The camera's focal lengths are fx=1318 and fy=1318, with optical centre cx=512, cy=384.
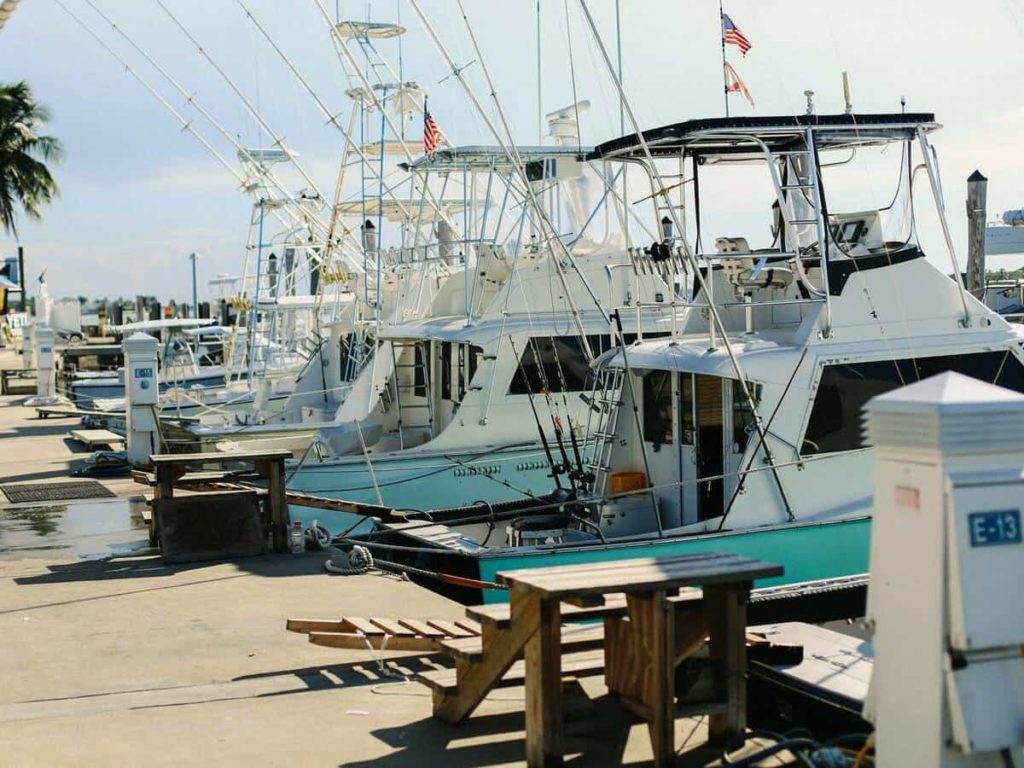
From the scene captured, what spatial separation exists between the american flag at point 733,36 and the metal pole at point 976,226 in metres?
10.5

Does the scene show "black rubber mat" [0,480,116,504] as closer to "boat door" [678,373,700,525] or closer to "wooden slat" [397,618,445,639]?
"boat door" [678,373,700,525]

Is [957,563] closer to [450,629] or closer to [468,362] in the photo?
[450,629]

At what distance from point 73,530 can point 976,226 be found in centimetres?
1752

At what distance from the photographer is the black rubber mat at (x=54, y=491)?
52.6ft

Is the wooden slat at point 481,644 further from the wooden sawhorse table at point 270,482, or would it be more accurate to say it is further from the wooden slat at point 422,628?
the wooden sawhorse table at point 270,482

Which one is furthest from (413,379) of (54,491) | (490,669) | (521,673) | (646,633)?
(646,633)

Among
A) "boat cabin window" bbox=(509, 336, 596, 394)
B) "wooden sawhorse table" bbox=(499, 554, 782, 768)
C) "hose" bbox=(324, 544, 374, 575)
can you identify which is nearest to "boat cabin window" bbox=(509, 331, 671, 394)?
"boat cabin window" bbox=(509, 336, 596, 394)

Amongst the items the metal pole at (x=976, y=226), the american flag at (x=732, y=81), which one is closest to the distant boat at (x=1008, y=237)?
the metal pole at (x=976, y=226)

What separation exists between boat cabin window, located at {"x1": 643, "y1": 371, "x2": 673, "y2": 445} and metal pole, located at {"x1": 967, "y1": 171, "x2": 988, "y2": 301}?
1328cm

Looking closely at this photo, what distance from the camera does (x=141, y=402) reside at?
18.5 m

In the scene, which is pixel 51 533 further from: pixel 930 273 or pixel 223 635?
pixel 930 273

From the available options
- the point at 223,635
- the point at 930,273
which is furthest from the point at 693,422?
the point at 223,635

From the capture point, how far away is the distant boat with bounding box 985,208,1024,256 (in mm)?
52188

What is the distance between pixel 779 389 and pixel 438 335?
7204 millimetres
